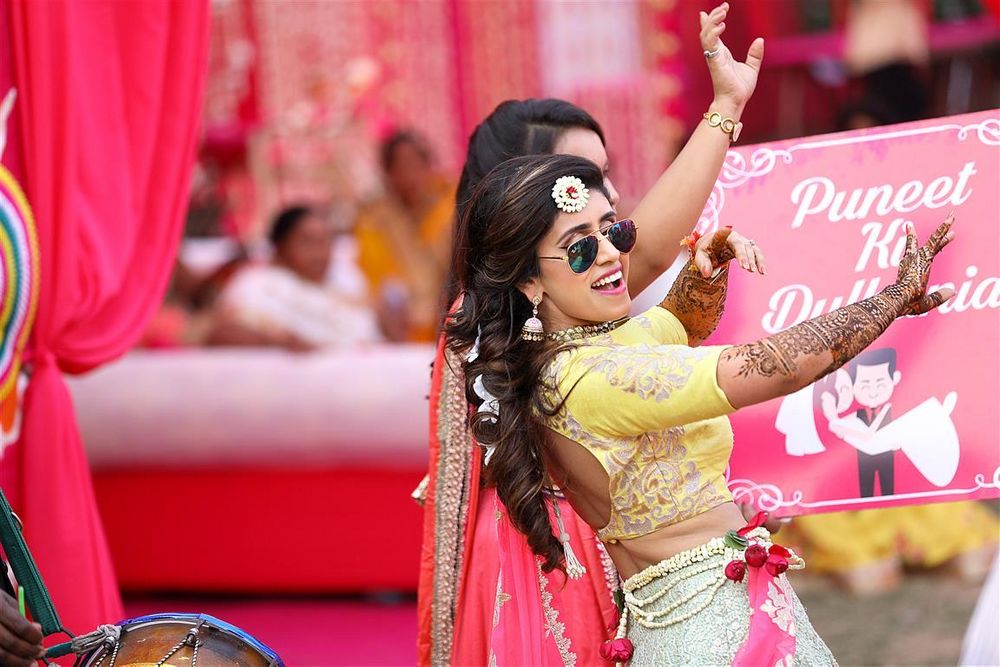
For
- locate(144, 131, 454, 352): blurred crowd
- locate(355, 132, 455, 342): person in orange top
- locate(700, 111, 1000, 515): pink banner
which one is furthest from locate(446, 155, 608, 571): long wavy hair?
locate(355, 132, 455, 342): person in orange top

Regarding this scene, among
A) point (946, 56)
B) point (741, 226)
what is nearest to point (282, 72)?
point (946, 56)

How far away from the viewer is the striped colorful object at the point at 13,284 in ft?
8.73

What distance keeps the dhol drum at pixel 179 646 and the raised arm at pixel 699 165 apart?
1.00m

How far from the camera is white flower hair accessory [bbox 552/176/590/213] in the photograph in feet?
6.75

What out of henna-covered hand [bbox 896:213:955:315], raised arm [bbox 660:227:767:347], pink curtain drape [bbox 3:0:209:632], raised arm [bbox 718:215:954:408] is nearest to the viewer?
raised arm [bbox 718:215:954:408]

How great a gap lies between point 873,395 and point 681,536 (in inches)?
25.2

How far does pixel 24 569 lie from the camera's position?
225 centimetres

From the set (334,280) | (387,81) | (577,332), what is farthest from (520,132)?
(387,81)

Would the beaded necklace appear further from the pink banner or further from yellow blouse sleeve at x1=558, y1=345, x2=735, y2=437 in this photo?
the pink banner

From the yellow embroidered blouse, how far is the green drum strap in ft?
3.13

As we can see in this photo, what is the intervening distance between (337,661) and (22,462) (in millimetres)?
1556

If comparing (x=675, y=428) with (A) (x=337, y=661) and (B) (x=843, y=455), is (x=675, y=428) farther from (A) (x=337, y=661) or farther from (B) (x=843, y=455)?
(A) (x=337, y=661)

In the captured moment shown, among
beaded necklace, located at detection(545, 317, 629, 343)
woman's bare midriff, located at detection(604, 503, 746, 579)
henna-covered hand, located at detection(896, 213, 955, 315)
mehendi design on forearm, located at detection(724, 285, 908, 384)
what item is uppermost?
henna-covered hand, located at detection(896, 213, 955, 315)

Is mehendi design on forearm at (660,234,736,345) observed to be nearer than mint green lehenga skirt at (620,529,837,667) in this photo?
No
